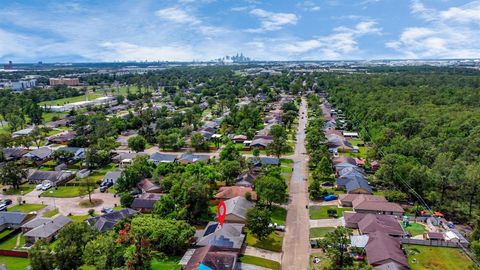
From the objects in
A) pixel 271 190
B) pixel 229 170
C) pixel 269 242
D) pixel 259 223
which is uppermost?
pixel 271 190

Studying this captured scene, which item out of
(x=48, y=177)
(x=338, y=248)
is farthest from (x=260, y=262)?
(x=48, y=177)

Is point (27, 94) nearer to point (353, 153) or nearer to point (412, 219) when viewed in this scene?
point (353, 153)

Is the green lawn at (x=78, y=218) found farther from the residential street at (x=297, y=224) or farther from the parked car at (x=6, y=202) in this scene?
the residential street at (x=297, y=224)

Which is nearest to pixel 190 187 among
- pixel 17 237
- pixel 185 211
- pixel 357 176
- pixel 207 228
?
→ pixel 185 211

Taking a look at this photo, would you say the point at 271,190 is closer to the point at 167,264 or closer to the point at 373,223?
the point at 373,223

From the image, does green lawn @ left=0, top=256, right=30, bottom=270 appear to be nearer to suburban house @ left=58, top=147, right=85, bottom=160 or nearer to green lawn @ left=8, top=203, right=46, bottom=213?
green lawn @ left=8, top=203, right=46, bottom=213

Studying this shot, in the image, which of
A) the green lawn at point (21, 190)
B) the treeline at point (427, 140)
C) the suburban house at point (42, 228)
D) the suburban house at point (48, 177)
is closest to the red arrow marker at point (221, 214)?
the suburban house at point (42, 228)
